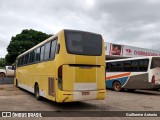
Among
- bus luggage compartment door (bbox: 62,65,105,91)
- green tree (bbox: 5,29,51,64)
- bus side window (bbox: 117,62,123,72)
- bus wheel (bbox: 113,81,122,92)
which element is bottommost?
bus wheel (bbox: 113,81,122,92)

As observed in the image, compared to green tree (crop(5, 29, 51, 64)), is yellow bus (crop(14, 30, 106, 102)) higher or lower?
lower

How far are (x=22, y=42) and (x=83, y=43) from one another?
3273 centimetres

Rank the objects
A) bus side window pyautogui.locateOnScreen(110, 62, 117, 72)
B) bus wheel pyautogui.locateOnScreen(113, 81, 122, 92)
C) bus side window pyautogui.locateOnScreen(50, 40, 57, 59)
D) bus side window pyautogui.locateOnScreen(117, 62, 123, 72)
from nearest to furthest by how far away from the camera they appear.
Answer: bus side window pyautogui.locateOnScreen(50, 40, 57, 59)
bus side window pyautogui.locateOnScreen(117, 62, 123, 72)
bus wheel pyautogui.locateOnScreen(113, 81, 122, 92)
bus side window pyautogui.locateOnScreen(110, 62, 117, 72)

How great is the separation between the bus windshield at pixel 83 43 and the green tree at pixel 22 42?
31687 mm

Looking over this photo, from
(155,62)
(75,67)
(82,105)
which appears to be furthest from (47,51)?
(155,62)

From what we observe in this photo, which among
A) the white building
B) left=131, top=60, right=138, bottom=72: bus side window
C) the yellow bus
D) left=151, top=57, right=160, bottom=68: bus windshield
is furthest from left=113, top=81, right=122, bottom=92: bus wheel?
the white building

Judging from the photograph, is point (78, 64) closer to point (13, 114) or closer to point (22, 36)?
point (13, 114)

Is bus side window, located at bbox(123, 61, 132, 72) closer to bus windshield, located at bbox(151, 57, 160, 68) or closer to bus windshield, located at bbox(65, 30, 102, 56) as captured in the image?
bus windshield, located at bbox(151, 57, 160, 68)

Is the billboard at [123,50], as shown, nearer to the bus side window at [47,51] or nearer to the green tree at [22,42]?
the green tree at [22,42]

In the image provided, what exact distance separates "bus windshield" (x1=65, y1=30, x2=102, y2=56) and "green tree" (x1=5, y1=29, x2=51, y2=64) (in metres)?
31.7

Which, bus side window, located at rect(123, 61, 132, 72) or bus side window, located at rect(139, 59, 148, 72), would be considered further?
bus side window, located at rect(123, 61, 132, 72)

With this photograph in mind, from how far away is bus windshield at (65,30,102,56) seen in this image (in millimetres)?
10779

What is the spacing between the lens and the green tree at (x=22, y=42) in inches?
1647

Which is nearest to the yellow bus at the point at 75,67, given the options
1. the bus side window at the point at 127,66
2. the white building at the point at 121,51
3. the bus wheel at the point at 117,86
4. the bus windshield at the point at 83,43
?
the bus windshield at the point at 83,43
